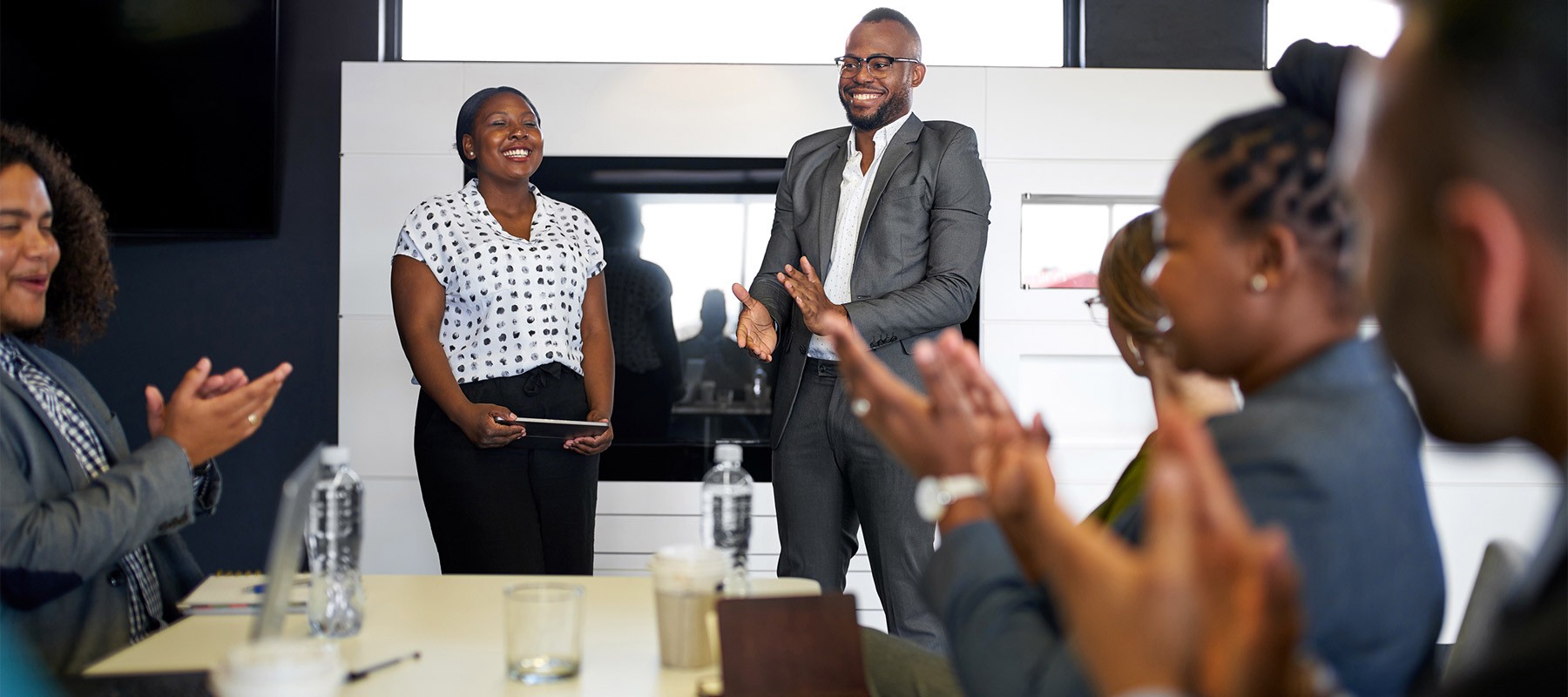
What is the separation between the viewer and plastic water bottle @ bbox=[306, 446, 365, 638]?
4.99 ft

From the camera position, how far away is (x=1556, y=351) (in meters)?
0.63

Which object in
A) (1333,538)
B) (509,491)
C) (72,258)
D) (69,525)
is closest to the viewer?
(1333,538)

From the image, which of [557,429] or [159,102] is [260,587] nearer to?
[557,429]

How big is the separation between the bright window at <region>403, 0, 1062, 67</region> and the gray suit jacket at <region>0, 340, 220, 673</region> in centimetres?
304

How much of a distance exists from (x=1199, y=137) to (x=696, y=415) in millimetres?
3079

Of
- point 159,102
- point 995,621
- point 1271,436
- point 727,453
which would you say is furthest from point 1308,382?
point 159,102

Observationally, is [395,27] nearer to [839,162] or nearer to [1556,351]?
[839,162]

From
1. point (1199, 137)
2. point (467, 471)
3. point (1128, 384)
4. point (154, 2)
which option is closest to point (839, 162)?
point (467, 471)

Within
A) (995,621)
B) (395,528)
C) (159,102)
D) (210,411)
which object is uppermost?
(159,102)

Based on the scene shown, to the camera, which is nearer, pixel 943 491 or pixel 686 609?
pixel 943 491

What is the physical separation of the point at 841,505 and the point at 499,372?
2.80 feet

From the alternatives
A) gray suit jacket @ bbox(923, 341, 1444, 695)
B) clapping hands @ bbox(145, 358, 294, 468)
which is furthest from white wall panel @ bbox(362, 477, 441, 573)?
gray suit jacket @ bbox(923, 341, 1444, 695)

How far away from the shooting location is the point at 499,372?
2.85 meters

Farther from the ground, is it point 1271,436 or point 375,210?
point 375,210
